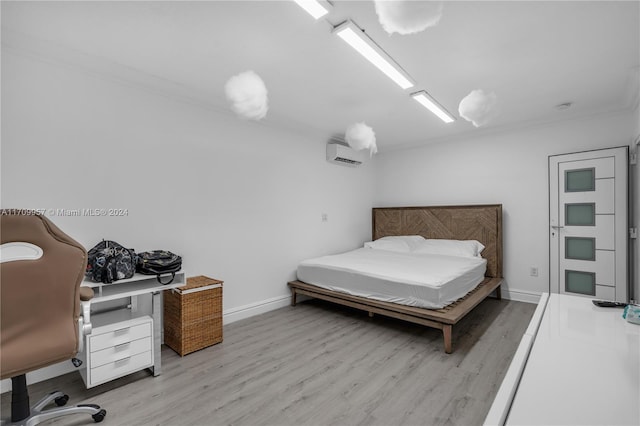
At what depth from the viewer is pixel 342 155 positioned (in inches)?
189

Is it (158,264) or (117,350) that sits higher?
(158,264)

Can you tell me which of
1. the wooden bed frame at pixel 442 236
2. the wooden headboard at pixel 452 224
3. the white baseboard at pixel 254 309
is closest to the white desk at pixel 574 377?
the wooden bed frame at pixel 442 236

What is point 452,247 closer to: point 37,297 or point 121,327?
point 121,327

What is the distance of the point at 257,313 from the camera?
3.70m

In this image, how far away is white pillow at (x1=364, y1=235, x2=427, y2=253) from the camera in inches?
191

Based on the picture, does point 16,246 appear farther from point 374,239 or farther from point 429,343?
point 374,239

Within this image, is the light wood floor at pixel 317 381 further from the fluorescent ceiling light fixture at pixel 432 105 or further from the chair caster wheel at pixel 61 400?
the fluorescent ceiling light fixture at pixel 432 105

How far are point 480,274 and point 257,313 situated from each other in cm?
294

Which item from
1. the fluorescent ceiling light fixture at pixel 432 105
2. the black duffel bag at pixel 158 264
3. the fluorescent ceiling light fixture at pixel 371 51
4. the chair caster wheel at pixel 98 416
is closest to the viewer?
the chair caster wheel at pixel 98 416

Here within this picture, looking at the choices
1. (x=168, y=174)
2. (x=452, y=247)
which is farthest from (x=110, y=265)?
(x=452, y=247)

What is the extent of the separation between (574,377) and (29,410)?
2.66 metres

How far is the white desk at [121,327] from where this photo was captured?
6.78 ft

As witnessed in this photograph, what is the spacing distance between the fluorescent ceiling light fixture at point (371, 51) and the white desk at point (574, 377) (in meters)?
2.04

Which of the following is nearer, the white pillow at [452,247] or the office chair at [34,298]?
the office chair at [34,298]
